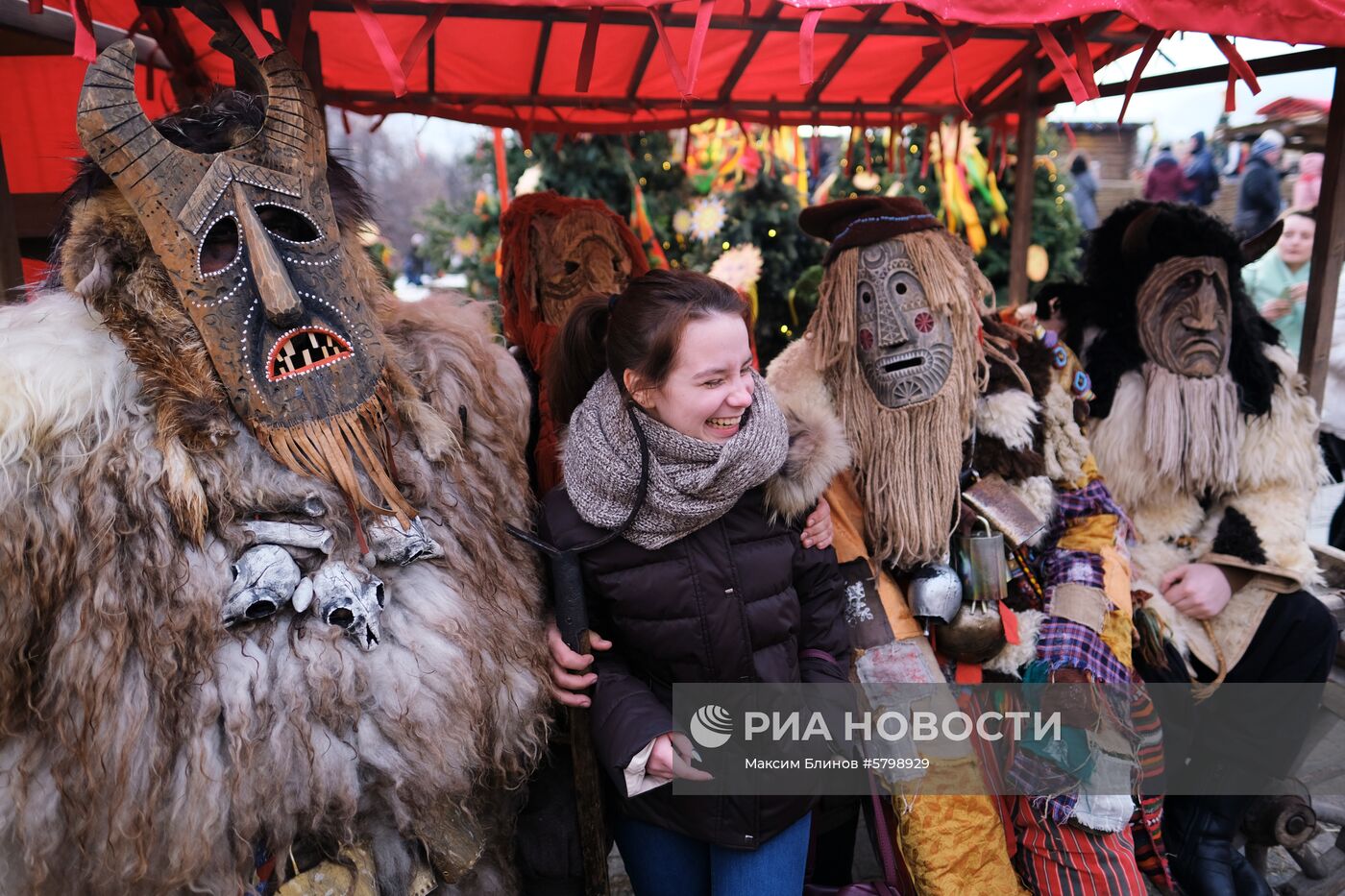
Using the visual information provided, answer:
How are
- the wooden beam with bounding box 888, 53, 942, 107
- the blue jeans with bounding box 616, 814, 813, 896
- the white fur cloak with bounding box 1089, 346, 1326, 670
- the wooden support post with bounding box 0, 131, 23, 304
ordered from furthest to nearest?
the wooden beam with bounding box 888, 53, 942, 107 < the white fur cloak with bounding box 1089, 346, 1326, 670 < the wooden support post with bounding box 0, 131, 23, 304 < the blue jeans with bounding box 616, 814, 813, 896

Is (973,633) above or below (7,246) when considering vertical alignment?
below

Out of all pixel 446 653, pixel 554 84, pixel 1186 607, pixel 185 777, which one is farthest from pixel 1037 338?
pixel 185 777

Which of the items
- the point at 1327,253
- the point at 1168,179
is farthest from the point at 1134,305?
the point at 1168,179

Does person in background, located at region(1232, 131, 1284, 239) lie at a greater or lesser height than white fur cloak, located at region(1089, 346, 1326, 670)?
greater

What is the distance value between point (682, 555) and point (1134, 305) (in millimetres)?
1838

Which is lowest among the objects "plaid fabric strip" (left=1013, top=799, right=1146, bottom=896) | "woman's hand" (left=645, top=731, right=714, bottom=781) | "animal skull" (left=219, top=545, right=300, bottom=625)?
"plaid fabric strip" (left=1013, top=799, right=1146, bottom=896)

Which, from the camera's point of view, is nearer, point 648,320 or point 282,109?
point 282,109

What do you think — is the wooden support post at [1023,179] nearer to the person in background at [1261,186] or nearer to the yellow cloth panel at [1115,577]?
the yellow cloth panel at [1115,577]

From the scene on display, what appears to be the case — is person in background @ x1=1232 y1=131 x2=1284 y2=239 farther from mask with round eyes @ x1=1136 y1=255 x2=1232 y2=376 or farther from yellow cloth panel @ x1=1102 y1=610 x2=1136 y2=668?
yellow cloth panel @ x1=1102 y1=610 x2=1136 y2=668

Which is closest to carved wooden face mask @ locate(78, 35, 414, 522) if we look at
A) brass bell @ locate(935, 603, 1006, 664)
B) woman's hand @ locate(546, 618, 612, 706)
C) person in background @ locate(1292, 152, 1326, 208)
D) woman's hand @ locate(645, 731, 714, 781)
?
woman's hand @ locate(546, 618, 612, 706)

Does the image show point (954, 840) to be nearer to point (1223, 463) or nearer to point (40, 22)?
point (1223, 463)

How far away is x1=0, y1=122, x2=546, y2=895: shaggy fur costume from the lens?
141 centimetres

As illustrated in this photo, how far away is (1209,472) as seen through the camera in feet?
8.83

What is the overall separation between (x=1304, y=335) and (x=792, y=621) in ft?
7.52
